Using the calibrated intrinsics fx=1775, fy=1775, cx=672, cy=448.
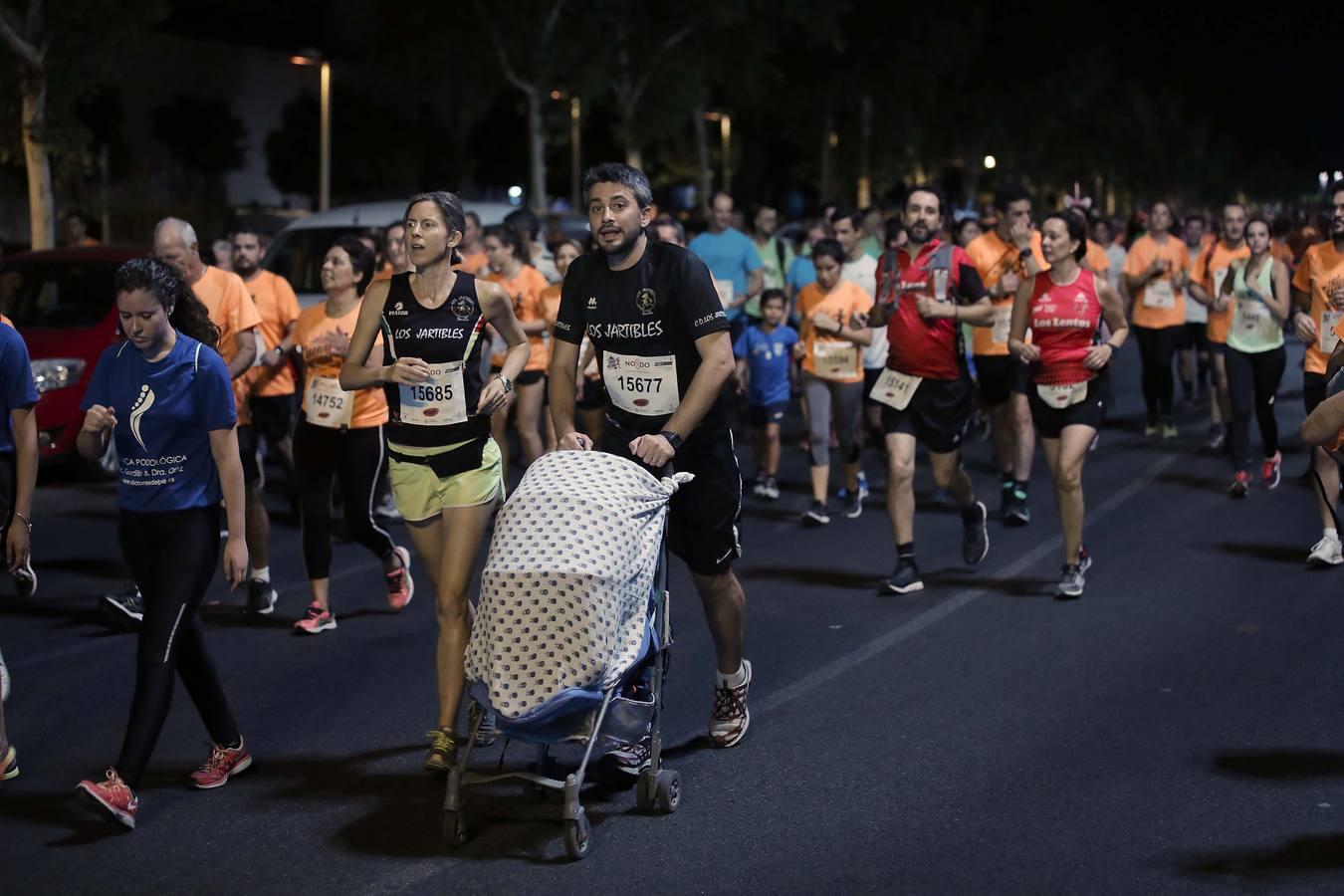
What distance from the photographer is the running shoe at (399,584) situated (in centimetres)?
908

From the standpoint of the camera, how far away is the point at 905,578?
31.2 feet

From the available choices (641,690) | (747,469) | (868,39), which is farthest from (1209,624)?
(868,39)

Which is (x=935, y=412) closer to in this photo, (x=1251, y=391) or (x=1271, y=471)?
(x=1251, y=391)

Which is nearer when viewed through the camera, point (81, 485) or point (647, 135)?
point (81, 485)

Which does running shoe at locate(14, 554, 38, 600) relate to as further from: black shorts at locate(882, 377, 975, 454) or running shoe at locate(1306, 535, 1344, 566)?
running shoe at locate(1306, 535, 1344, 566)

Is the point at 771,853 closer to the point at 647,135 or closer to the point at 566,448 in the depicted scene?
the point at 566,448

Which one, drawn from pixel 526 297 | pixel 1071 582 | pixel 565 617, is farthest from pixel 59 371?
pixel 565 617

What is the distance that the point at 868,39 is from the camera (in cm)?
6372

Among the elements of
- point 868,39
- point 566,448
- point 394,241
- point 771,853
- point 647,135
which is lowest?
point 771,853

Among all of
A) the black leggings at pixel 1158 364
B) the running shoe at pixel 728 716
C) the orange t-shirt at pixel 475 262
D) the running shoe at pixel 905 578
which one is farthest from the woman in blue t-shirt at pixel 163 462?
the black leggings at pixel 1158 364

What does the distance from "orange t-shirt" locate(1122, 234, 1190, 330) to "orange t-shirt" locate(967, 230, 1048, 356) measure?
11.8 feet

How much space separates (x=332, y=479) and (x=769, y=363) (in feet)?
15.2

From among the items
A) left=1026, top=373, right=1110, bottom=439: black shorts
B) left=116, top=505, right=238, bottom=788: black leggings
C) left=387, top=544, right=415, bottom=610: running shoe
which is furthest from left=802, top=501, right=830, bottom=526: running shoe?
left=116, top=505, right=238, bottom=788: black leggings

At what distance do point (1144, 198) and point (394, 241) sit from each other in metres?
129
